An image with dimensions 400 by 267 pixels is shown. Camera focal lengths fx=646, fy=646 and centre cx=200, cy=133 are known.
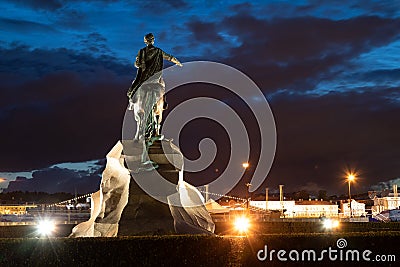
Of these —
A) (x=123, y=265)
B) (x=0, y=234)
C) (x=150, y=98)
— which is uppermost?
(x=150, y=98)

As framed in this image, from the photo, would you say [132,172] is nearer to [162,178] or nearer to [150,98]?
[162,178]

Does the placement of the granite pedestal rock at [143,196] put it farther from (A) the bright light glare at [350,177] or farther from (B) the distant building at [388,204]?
(B) the distant building at [388,204]

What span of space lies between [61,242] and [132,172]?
4548 millimetres

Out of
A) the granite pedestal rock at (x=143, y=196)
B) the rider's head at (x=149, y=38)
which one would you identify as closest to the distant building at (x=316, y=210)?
the granite pedestal rock at (x=143, y=196)

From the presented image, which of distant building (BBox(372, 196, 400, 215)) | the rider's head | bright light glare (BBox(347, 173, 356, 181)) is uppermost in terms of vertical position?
distant building (BBox(372, 196, 400, 215))

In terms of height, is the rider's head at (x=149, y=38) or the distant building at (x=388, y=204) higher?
the distant building at (x=388, y=204)

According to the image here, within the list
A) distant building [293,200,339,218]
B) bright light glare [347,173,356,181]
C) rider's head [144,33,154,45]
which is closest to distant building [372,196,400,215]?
distant building [293,200,339,218]

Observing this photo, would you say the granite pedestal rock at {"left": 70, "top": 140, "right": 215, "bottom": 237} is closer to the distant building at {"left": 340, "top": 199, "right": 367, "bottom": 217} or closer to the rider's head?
the rider's head

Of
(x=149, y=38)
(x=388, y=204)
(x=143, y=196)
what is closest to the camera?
(x=143, y=196)

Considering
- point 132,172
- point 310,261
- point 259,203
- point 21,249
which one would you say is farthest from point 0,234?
point 259,203

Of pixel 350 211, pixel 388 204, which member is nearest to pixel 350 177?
pixel 350 211

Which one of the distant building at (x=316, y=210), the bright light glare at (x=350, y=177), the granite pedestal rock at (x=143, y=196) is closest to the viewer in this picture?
the granite pedestal rock at (x=143, y=196)

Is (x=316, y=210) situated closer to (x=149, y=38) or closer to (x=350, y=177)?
(x=350, y=177)

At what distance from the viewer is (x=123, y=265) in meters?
16.8
